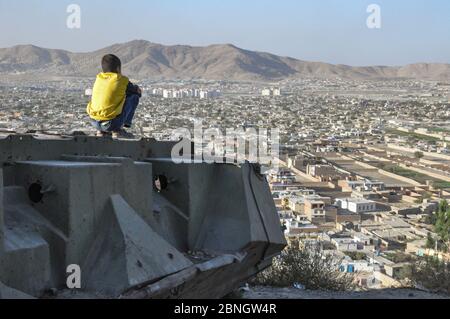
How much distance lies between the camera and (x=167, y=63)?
169500 millimetres

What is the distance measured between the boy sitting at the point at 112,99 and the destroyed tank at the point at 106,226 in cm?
37

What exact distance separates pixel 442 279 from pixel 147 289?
21.7 ft

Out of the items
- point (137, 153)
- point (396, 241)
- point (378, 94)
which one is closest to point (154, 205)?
point (137, 153)

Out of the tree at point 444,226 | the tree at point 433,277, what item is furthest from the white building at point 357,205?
the tree at point 433,277

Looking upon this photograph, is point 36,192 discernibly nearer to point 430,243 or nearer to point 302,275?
point 302,275

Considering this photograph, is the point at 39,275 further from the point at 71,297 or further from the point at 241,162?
the point at 241,162

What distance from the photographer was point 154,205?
7043 millimetres

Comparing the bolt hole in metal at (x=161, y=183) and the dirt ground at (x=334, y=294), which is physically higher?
the bolt hole in metal at (x=161, y=183)

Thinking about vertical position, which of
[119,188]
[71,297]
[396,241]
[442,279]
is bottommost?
[396,241]

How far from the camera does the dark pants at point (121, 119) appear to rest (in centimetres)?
754

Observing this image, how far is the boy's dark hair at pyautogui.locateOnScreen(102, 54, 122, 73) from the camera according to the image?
293 inches

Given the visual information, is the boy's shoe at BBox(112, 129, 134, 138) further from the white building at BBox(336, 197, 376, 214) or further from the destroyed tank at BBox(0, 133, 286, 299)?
the white building at BBox(336, 197, 376, 214)

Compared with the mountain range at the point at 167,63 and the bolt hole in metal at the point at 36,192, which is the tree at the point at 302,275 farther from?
the mountain range at the point at 167,63

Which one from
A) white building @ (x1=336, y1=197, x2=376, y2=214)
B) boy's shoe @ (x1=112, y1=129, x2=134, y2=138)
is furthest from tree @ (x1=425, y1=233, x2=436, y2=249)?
white building @ (x1=336, y1=197, x2=376, y2=214)
